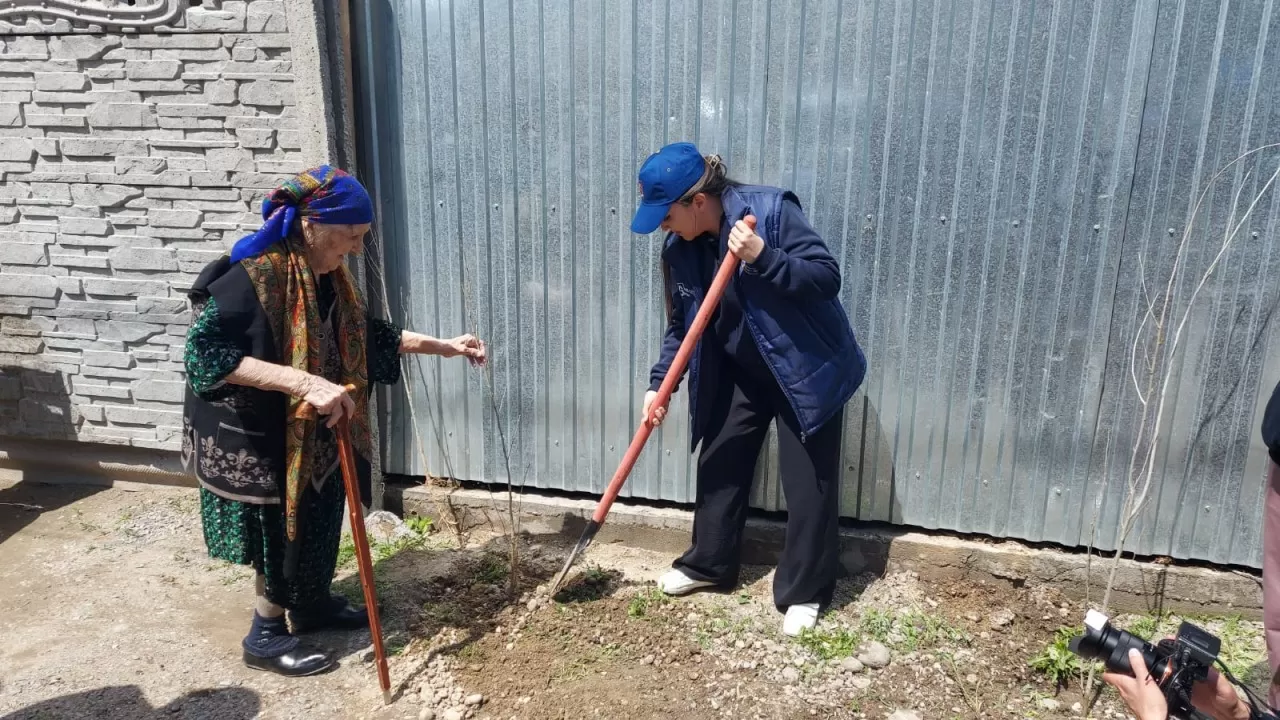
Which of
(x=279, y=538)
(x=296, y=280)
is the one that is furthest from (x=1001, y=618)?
(x=296, y=280)

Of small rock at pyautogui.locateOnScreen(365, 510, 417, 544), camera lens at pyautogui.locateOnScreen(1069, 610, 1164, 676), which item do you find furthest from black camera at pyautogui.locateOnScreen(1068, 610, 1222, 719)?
small rock at pyautogui.locateOnScreen(365, 510, 417, 544)

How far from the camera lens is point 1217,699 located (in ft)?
6.23

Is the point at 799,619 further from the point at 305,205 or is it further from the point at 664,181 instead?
the point at 305,205

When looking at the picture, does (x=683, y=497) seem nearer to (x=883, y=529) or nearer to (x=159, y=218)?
(x=883, y=529)

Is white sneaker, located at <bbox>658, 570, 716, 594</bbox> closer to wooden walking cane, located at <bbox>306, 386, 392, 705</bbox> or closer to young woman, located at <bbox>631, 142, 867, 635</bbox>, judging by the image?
young woman, located at <bbox>631, 142, 867, 635</bbox>

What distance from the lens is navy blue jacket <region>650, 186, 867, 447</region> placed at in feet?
9.48

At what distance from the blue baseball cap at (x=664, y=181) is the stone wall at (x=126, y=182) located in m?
1.55

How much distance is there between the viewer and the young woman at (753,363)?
2.95 meters

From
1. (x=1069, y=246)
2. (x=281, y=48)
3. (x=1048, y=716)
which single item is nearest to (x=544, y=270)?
(x=281, y=48)

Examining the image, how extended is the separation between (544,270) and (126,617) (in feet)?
7.07

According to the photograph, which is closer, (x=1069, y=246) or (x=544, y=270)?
(x=1069, y=246)

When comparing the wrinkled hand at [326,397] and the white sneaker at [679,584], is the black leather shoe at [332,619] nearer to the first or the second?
the wrinkled hand at [326,397]

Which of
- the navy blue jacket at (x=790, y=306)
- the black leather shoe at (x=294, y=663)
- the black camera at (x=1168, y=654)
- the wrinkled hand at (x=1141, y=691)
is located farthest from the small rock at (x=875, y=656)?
the black leather shoe at (x=294, y=663)

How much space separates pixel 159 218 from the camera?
158 inches
